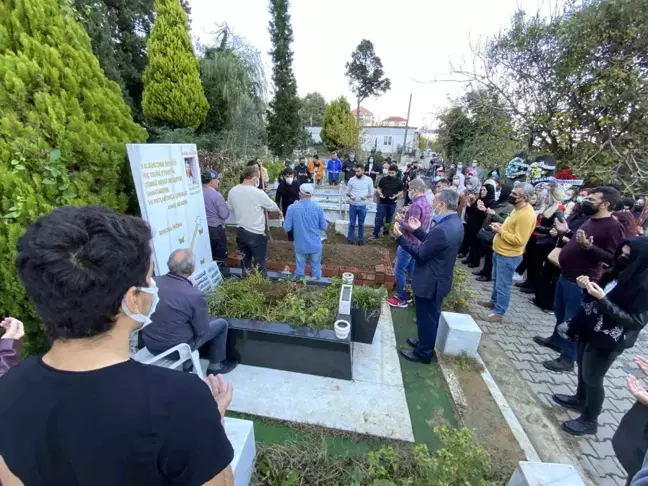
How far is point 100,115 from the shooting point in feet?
9.73

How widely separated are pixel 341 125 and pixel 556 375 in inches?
1017

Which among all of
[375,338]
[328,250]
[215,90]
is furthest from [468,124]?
[375,338]

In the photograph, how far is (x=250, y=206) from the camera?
4488mm

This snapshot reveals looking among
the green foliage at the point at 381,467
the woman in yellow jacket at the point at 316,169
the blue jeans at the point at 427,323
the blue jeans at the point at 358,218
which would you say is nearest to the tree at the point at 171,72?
the woman in yellow jacket at the point at 316,169

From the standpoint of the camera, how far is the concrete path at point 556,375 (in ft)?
8.80

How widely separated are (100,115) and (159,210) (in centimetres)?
109

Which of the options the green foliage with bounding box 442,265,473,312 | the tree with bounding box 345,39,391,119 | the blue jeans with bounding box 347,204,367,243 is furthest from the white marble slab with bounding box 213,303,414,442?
the tree with bounding box 345,39,391,119

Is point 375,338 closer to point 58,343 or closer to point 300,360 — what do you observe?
point 300,360

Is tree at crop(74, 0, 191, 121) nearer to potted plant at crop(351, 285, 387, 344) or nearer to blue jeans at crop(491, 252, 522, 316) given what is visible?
potted plant at crop(351, 285, 387, 344)

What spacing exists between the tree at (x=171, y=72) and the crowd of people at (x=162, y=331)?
7.30 metres

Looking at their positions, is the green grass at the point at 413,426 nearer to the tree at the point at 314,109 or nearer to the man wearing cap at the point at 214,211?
the man wearing cap at the point at 214,211

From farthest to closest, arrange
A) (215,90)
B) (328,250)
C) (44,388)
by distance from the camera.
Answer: (215,90) → (328,250) → (44,388)

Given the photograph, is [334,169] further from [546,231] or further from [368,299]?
[368,299]

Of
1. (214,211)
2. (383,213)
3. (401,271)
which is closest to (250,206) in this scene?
(214,211)
